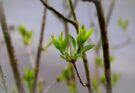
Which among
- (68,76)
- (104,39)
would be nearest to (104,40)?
(104,39)

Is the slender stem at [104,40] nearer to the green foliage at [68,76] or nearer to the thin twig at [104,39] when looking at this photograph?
the thin twig at [104,39]

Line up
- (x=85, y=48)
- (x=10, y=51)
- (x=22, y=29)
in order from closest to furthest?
(x=85, y=48)
(x=10, y=51)
(x=22, y=29)

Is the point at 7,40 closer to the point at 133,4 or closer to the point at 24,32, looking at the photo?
the point at 24,32

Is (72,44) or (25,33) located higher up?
(72,44)

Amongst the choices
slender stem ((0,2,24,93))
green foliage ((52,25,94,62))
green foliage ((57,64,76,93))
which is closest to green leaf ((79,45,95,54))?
green foliage ((52,25,94,62))

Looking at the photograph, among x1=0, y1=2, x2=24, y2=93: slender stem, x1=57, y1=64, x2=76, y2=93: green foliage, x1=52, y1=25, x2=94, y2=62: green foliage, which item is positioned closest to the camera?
x1=52, y1=25, x2=94, y2=62: green foliage

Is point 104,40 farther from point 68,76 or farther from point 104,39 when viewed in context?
point 68,76

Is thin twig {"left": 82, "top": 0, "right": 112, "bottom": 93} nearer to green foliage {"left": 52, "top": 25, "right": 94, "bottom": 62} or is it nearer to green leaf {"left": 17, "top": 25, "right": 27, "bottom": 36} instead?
green foliage {"left": 52, "top": 25, "right": 94, "bottom": 62}

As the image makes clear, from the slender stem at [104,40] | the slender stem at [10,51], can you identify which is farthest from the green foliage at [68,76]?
the slender stem at [104,40]

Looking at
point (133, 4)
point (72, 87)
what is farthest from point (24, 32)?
point (133, 4)

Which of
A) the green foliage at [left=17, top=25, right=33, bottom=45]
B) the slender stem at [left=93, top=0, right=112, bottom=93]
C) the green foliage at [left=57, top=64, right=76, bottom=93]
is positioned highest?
the slender stem at [left=93, top=0, right=112, bottom=93]

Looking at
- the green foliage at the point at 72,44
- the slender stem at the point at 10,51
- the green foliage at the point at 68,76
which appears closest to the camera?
the green foliage at the point at 72,44
